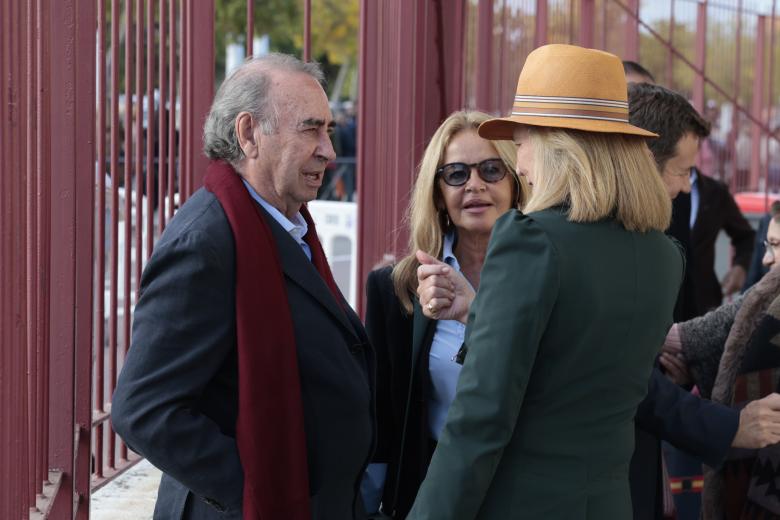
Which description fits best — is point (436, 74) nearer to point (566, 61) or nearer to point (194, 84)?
point (194, 84)

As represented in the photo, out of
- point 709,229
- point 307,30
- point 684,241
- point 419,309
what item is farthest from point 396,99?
point 709,229

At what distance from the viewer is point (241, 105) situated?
239 cm

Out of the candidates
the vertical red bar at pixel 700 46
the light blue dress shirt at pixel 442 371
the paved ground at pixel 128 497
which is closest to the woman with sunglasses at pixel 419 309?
the light blue dress shirt at pixel 442 371

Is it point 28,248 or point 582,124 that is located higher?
point 582,124

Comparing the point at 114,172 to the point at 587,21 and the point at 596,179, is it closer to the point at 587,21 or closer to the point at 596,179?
the point at 596,179

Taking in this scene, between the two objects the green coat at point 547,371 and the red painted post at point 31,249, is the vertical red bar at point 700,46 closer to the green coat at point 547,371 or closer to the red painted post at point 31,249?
the green coat at point 547,371

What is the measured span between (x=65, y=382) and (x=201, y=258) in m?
0.77

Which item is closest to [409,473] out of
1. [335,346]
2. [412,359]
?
[412,359]

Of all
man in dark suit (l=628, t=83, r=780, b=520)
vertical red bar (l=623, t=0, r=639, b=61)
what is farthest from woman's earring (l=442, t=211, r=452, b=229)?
vertical red bar (l=623, t=0, r=639, b=61)

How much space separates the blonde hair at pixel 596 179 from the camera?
81.4 inches

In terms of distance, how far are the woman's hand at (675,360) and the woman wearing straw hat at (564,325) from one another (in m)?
0.78

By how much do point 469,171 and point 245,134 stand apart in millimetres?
801

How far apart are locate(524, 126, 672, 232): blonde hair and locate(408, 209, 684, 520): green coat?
0.10 ft

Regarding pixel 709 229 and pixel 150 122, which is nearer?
pixel 150 122
